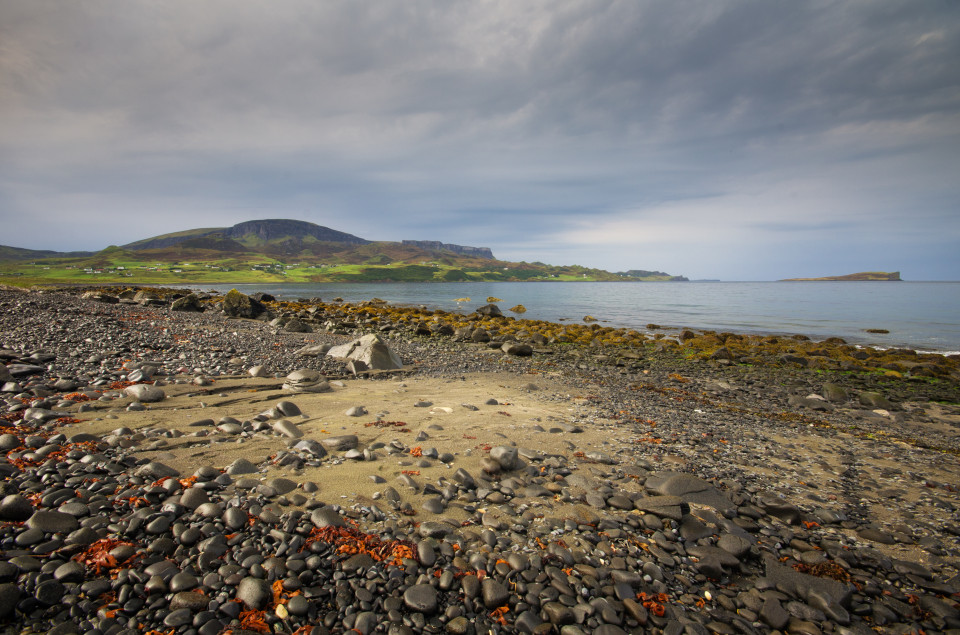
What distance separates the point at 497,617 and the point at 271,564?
189cm

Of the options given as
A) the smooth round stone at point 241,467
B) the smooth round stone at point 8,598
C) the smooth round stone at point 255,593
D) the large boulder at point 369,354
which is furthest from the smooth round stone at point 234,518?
Result: the large boulder at point 369,354

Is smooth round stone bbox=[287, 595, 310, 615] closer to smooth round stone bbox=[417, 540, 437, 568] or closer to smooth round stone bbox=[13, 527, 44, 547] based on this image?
smooth round stone bbox=[417, 540, 437, 568]

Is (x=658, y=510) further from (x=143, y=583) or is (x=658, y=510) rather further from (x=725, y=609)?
(x=143, y=583)

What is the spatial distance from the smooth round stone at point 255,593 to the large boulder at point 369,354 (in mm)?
9608

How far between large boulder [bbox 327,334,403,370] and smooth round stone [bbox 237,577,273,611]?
31.5ft

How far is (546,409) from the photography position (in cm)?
911

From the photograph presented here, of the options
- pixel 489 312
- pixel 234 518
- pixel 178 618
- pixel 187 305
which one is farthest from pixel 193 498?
pixel 187 305

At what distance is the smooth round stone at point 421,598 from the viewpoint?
9.57 ft

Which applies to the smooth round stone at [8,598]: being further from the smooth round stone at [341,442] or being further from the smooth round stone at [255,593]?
the smooth round stone at [341,442]

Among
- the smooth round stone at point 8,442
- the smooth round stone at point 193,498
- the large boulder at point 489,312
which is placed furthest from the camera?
the large boulder at point 489,312

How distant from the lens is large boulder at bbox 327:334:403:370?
12.6m

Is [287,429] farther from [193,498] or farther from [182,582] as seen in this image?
[182,582]

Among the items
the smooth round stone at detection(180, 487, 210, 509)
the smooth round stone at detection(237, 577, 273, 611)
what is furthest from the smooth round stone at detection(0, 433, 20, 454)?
the smooth round stone at detection(237, 577, 273, 611)

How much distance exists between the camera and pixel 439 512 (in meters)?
4.20
